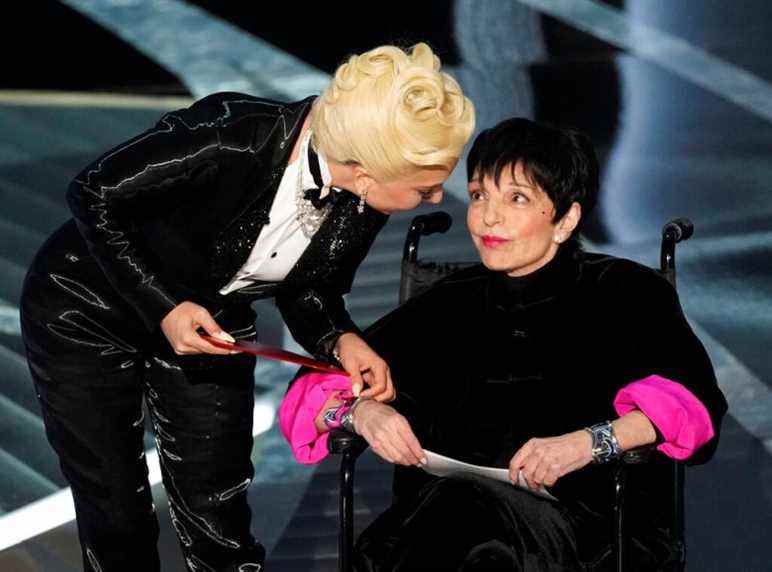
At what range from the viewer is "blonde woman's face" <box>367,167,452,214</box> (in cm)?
239

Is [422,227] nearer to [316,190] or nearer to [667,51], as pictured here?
[316,190]

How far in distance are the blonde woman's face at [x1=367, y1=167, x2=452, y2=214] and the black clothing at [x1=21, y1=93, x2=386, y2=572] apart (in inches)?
4.7

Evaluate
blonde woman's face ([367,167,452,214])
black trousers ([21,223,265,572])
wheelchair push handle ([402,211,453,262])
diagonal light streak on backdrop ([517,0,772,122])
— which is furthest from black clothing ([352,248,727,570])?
diagonal light streak on backdrop ([517,0,772,122])

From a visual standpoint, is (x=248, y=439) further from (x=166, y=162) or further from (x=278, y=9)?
(x=278, y=9)

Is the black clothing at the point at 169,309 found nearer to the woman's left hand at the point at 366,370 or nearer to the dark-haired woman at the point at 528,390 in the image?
the woman's left hand at the point at 366,370

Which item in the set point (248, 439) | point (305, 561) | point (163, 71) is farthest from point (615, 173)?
point (248, 439)

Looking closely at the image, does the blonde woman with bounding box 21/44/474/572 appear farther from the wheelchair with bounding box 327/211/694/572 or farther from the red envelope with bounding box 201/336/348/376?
the wheelchair with bounding box 327/211/694/572

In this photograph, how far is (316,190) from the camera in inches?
99.7

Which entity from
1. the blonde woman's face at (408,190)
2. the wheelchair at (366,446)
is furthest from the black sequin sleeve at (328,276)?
Result: the wheelchair at (366,446)

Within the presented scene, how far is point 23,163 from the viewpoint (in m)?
5.71

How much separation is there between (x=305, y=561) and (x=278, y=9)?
14.3 feet

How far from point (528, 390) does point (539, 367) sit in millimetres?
47

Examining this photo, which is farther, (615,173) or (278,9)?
(278,9)

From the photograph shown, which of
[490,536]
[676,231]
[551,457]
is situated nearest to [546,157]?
[676,231]
